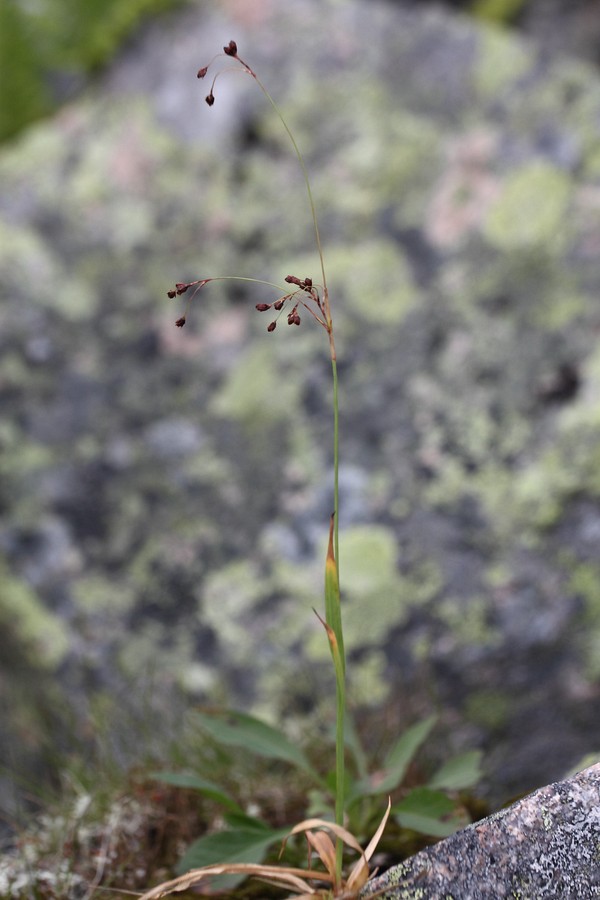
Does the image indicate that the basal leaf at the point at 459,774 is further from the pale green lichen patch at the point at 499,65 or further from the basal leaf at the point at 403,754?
the pale green lichen patch at the point at 499,65

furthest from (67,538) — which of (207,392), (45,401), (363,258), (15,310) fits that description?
(363,258)

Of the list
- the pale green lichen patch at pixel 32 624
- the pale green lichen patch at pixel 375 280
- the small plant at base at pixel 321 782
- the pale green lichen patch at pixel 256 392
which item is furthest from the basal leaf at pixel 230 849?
the pale green lichen patch at pixel 375 280

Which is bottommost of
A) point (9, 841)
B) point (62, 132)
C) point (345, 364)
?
point (9, 841)

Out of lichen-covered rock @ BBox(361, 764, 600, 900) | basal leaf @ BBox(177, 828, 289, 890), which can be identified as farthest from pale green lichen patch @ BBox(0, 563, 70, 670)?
lichen-covered rock @ BBox(361, 764, 600, 900)

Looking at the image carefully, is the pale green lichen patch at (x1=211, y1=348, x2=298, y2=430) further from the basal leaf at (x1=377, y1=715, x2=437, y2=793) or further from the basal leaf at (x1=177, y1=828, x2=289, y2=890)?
the basal leaf at (x1=177, y1=828, x2=289, y2=890)

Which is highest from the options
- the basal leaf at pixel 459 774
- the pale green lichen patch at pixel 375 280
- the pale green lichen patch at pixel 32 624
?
the pale green lichen patch at pixel 375 280

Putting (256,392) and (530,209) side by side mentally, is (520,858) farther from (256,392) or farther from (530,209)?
(530,209)

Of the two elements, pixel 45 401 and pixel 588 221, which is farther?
pixel 45 401

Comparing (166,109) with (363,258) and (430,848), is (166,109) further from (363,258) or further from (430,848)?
(430,848)

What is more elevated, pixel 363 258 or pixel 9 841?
pixel 363 258
